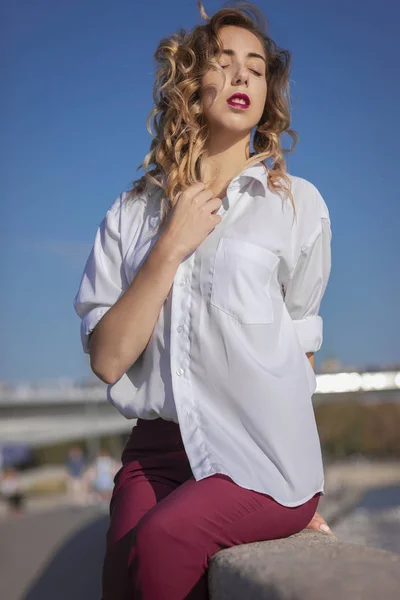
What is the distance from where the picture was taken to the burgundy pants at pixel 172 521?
5.68 feet

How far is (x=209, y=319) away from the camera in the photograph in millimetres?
2096

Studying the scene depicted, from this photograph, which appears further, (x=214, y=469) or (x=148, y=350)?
(x=148, y=350)

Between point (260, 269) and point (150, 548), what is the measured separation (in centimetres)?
83

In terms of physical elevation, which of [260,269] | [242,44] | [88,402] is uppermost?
[242,44]

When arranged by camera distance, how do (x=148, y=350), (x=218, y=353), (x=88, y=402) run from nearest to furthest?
(x=218, y=353)
(x=148, y=350)
(x=88, y=402)

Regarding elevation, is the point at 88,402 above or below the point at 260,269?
below

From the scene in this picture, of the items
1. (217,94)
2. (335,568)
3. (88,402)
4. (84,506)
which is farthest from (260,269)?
(88,402)

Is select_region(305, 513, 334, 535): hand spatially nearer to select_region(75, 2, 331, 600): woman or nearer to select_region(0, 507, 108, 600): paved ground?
select_region(75, 2, 331, 600): woman

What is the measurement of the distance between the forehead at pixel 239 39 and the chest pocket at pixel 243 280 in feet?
2.29

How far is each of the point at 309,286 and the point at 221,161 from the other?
51 centimetres

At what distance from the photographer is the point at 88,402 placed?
3972 cm

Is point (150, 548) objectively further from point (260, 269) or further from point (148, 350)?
point (260, 269)

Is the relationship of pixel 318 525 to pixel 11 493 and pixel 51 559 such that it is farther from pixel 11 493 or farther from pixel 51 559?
pixel 11 493

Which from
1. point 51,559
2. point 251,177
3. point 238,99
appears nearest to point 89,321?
point 251,177
